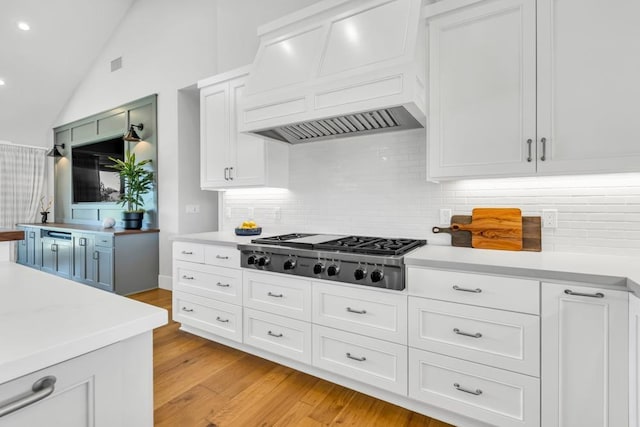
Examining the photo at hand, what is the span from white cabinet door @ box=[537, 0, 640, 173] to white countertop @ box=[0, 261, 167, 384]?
205 cm

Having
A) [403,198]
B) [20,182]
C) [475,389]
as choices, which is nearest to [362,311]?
[475,389]

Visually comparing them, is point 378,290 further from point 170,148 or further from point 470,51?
point 170,148

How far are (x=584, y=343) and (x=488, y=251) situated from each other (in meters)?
0.74

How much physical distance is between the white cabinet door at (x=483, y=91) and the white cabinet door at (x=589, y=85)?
7cm

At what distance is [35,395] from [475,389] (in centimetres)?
180

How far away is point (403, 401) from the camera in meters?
1.94

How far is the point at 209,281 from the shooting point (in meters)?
2.73

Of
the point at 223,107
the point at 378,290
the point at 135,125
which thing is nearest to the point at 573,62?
the point at 378,290

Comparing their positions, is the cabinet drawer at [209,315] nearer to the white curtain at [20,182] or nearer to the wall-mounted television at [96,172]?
the wall-mounted television at [96,172]

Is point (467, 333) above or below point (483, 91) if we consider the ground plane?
below

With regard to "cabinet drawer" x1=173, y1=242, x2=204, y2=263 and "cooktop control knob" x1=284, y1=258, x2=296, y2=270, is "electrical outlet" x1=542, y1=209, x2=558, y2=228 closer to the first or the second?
"cooktop control knob" x1=284, y1=258, x2=296, y2=270

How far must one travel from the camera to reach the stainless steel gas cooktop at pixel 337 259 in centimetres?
188

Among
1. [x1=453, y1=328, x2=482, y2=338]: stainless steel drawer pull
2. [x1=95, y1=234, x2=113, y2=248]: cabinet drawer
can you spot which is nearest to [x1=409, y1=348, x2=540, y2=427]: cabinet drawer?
[x1=453, y1=328, x2=482, y2=338]: stainless steel drawer pull

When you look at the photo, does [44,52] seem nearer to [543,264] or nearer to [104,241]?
[104,241]
